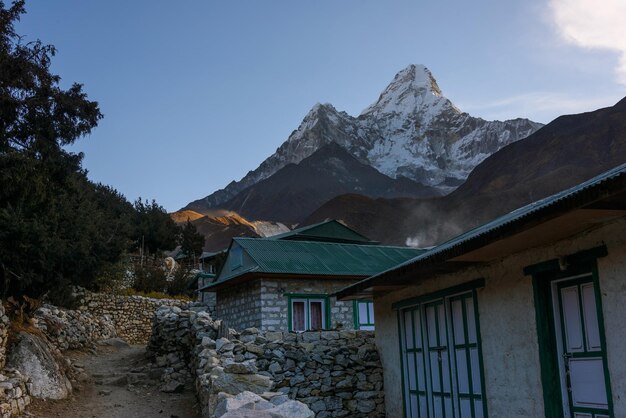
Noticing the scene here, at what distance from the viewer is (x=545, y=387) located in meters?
8.37

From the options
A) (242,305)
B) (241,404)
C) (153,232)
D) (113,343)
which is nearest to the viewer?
(241,404)

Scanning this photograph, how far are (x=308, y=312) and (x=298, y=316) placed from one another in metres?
0.36

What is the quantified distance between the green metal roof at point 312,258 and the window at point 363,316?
1.07m

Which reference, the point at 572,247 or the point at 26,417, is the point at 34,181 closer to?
the point at 26,417

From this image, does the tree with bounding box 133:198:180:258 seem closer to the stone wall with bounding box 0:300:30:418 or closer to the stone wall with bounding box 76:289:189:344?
the stone wall with bounding box 76:289:189:344

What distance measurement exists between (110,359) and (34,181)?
8.62m

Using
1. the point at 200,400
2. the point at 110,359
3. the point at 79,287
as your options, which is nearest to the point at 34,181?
the point at 200,400

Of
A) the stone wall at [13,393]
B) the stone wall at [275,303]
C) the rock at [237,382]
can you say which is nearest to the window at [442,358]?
the rock at [237,382]

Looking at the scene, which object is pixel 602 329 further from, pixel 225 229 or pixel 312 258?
pixel 225 229

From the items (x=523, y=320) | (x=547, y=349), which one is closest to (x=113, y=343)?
(x=523, y=320)

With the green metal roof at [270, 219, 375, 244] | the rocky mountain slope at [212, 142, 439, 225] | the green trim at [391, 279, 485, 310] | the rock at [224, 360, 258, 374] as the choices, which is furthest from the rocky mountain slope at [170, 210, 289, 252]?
the rock at [224, 360, 258, 374]

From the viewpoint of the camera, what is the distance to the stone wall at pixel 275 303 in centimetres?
2047

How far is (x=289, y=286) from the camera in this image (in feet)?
69.0

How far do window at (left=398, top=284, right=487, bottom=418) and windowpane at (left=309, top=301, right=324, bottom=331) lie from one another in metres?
8.44
